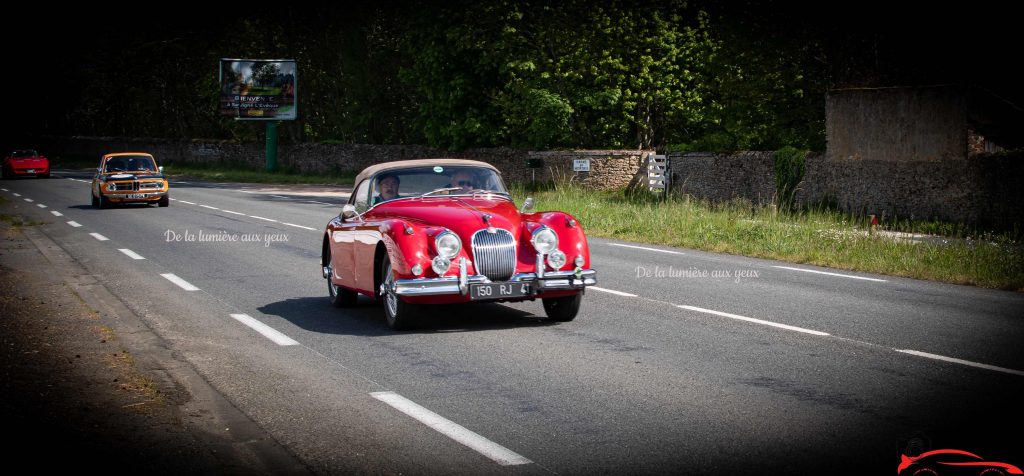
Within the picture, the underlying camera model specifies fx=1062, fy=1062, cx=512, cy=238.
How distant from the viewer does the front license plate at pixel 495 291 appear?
9.24 metres

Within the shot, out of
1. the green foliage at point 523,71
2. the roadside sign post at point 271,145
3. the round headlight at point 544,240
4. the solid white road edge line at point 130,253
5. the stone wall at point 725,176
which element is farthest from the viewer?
the roadside sign post at point 271,145

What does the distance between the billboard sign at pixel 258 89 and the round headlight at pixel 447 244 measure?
50078 mm

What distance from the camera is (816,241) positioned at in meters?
17.4

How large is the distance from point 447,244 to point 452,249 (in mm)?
63

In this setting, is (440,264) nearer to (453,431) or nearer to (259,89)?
(453,431)

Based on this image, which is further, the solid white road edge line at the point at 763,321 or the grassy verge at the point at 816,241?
the grassy verge at the point at 816,241

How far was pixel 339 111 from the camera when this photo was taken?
61.6m

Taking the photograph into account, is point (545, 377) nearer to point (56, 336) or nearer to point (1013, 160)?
point (56, 336)

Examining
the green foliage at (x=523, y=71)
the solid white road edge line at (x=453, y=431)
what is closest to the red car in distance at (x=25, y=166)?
the green foliage at (x=523, y=71)

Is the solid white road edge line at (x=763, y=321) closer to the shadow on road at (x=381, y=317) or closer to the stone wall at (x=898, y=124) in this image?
the shadow on road at (x=381, y=317)

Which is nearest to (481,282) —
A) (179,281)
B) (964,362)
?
(964,362)

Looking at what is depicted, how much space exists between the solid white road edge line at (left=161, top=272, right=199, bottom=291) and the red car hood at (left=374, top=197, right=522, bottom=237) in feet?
11.3

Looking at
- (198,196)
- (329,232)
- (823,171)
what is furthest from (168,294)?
(198,196)

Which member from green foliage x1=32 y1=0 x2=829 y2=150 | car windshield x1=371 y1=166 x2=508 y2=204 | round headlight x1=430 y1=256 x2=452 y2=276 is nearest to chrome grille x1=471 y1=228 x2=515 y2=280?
round headlight x1=430 y1=256 x2=452 y2=276
